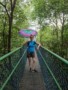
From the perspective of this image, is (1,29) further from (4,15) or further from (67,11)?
(67,11)

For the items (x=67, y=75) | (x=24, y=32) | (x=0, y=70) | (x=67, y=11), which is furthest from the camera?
(x=67, y=11)

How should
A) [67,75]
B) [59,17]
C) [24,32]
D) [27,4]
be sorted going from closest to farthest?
[67,75], [24,32], [27,4], [59,17]

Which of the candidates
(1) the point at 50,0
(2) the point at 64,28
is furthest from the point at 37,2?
(2) the point at 64,28

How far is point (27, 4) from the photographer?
30.9 m

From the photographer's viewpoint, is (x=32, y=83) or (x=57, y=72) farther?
(x=32, y=83)

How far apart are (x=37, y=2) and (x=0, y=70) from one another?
124 ft

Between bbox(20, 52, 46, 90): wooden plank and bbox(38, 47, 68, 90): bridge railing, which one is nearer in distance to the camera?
bbox(38, 47, 68, 90): bridge railing

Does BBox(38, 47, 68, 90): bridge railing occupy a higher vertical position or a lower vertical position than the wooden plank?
higher

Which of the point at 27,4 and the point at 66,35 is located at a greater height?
the point at 27,4

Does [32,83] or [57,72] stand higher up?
[57,72]

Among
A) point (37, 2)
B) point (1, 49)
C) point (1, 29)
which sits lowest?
point (1, 49)

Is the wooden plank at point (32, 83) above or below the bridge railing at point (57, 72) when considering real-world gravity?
below

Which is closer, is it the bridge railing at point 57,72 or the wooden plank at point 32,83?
the bridge railing at point 57,72

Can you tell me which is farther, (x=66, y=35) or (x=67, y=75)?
(x=66, y=35)
